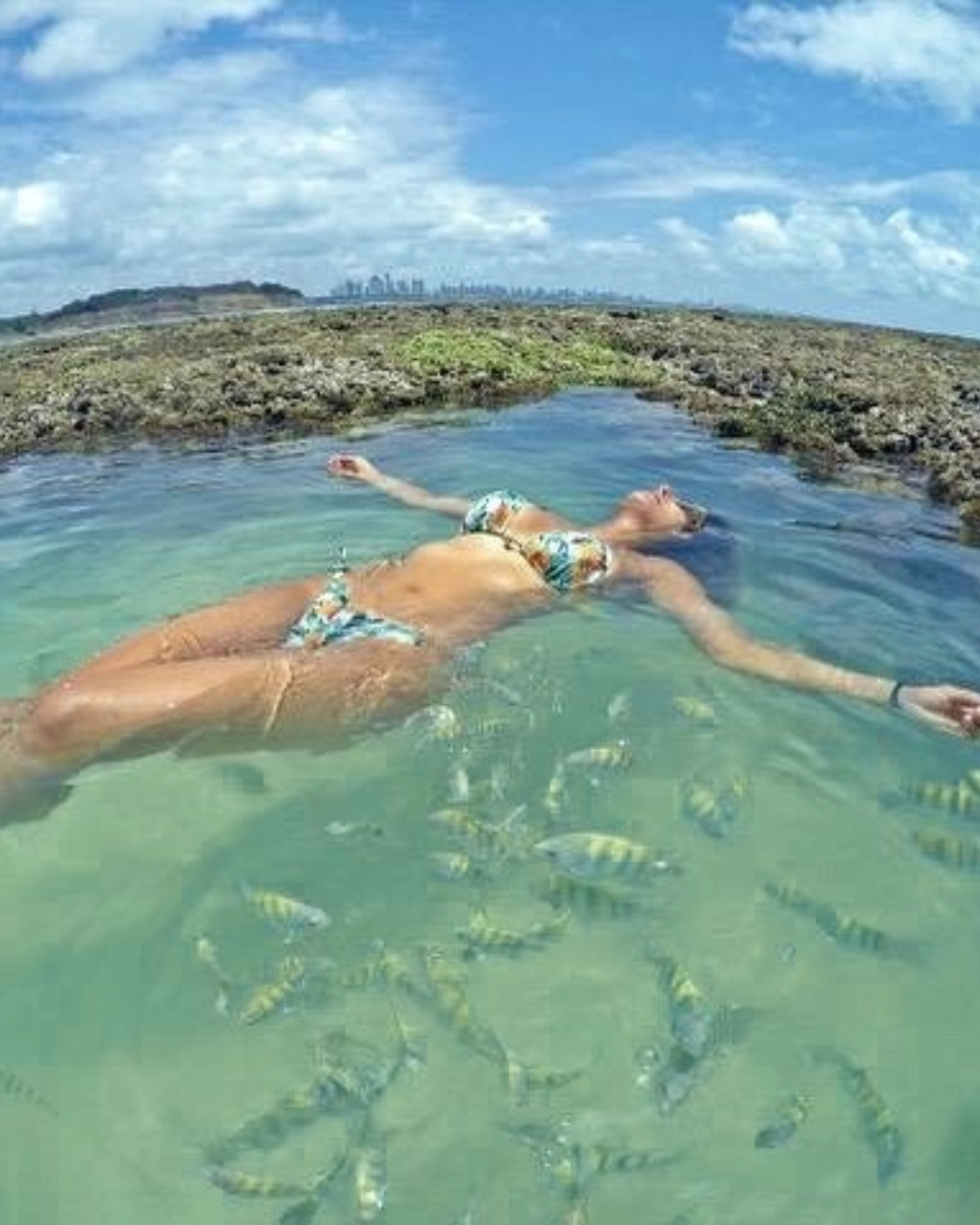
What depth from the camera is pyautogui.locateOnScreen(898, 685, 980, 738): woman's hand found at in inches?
250

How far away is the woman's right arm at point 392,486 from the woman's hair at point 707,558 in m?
1.99

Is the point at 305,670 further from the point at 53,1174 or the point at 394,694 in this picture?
the point at 53,1174

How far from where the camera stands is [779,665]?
789 cm

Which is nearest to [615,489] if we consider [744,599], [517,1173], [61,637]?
[744,599]

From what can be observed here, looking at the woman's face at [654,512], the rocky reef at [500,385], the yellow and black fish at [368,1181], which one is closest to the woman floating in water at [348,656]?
the woman's face at [654,512]

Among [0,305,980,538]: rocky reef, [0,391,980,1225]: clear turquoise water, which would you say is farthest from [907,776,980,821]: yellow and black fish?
[0,305,980,538]: rocky reef

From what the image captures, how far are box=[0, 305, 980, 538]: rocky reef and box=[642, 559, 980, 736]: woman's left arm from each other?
18.8 feet

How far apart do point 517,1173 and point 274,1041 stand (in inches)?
46.6

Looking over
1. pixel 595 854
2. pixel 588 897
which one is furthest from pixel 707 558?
pixel 595 854

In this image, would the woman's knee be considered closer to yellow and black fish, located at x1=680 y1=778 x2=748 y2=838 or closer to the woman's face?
yellow and black fish, located at x1=680 y1=778 x2=748 y2=838

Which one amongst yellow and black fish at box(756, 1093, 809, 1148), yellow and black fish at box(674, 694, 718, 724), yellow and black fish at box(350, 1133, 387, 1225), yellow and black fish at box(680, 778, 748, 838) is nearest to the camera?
yellow and black fish at box(350, 1133, 387, 1225)

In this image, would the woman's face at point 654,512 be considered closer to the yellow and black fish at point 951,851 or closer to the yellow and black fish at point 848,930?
the yellow and black fish at point 951,851

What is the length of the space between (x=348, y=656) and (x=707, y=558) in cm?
445

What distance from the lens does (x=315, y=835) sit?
6785mm
